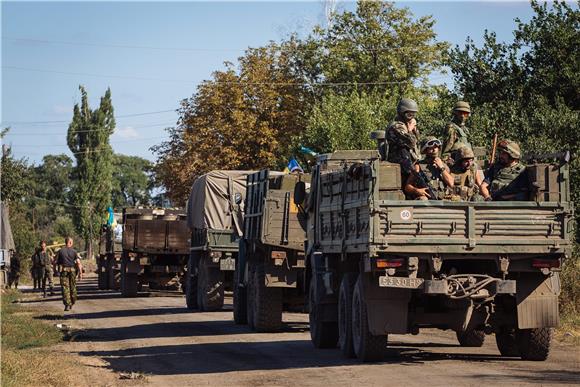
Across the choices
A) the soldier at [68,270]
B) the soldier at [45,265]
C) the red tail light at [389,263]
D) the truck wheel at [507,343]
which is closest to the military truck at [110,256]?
the soldier at [45,265]

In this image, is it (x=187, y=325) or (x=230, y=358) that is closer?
(x=230, y=358)

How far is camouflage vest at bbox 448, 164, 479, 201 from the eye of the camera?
601 inches

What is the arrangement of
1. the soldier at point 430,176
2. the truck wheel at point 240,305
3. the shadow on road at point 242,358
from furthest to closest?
the truck wheel at point 240,305, the shadow on road at point 242,358, the soldier at point 430,176

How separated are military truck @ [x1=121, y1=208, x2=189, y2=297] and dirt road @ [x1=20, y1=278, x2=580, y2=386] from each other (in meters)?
12.7

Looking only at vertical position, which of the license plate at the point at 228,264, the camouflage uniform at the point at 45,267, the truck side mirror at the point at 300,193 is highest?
the truck side mirror at the point at 300,193

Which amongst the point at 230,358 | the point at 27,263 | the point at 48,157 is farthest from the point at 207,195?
the point at 48,157

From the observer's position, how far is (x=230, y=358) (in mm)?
16891

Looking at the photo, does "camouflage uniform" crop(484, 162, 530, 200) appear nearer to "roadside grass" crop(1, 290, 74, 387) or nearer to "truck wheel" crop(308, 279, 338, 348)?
"truck wheel" crop(308, 279, 338, 348)

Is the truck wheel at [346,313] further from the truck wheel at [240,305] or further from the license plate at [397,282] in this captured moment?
the truck wheel at [240,305]

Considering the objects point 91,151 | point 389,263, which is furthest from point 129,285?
point 91,151

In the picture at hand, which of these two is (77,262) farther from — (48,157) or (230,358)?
(48,157)

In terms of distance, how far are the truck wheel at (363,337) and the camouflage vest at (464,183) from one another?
1598mm

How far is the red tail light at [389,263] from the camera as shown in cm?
1432

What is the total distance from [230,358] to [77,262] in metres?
15.3
